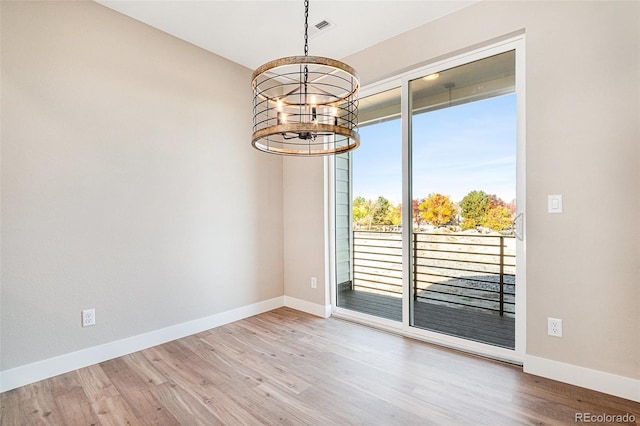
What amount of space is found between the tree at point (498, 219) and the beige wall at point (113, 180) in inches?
95.5

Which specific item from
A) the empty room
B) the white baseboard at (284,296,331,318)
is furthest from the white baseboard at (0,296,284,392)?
the white baseboard at (284,296,331,318)

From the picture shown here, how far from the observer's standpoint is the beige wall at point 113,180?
2.12m

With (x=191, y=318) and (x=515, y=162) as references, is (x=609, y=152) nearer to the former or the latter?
(x=515, y=162)

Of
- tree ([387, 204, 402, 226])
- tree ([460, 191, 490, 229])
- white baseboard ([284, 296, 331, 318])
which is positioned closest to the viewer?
tree ([460, 191, 490, 229])

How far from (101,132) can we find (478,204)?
311cm

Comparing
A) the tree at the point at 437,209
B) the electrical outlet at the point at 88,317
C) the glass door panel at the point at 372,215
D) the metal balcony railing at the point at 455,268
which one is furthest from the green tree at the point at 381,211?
the electrical outlet at the point at 88,317

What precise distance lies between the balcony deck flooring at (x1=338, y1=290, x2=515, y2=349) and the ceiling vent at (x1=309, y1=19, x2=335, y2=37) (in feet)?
8.69

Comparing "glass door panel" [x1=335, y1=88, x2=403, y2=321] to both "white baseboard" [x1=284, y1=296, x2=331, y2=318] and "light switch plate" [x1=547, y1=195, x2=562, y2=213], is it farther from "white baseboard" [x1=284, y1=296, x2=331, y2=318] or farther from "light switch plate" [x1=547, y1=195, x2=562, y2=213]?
"light switch plate" [x1=547, y1=195, x2=562, y2=213]

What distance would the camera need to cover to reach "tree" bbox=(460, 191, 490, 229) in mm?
2543

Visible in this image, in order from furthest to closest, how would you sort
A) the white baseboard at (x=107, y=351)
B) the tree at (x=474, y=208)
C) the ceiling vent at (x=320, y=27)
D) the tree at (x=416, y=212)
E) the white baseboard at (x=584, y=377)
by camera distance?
the tree at (x=416, y=212), the ceiling vent at (x=320, y=27), the tree at (x=474, y=208), the white baseboard at (x=107, y=351), the white baseboard at (x=584, y=377)

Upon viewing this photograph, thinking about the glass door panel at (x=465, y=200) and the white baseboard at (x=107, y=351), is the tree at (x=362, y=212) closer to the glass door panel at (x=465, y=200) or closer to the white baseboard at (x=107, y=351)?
the glass door panel at (x=465, y=200)

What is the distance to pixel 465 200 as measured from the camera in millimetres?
2633

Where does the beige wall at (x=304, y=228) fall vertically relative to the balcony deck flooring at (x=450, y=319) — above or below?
above

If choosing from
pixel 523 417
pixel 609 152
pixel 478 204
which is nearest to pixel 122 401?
pixel 523 417
